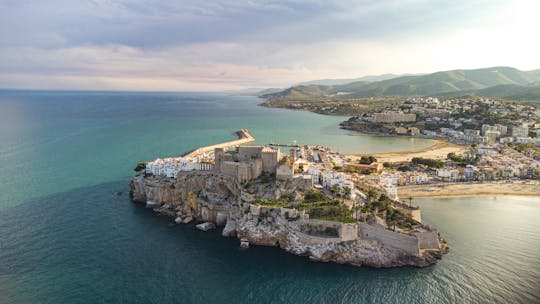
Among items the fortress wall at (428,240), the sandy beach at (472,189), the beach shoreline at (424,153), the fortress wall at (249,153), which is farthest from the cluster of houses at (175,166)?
the beach shoreline at (424,153)

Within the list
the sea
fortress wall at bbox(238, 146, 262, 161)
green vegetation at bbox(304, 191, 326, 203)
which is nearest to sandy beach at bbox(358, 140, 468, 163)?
the sea

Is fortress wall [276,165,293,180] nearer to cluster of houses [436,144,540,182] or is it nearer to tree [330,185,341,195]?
tree [330,185,341,195]

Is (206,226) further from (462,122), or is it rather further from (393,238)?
(462,122)

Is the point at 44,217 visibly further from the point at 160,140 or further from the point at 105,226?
the point at 160,140

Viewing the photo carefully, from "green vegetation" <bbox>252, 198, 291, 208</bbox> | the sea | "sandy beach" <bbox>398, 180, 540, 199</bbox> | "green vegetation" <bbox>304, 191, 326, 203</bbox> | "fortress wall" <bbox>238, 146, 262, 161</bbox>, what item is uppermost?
"fortress wall" <bbox>238, 146, 262, 161</bbox>

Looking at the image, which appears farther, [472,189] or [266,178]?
[472,189]

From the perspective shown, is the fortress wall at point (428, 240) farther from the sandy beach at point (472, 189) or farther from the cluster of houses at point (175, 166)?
the cluster of houses at point (175, 166)

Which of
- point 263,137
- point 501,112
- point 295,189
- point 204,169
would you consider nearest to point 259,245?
point 295,189

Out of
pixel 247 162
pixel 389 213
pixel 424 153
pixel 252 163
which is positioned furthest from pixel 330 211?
pixel 424 153
